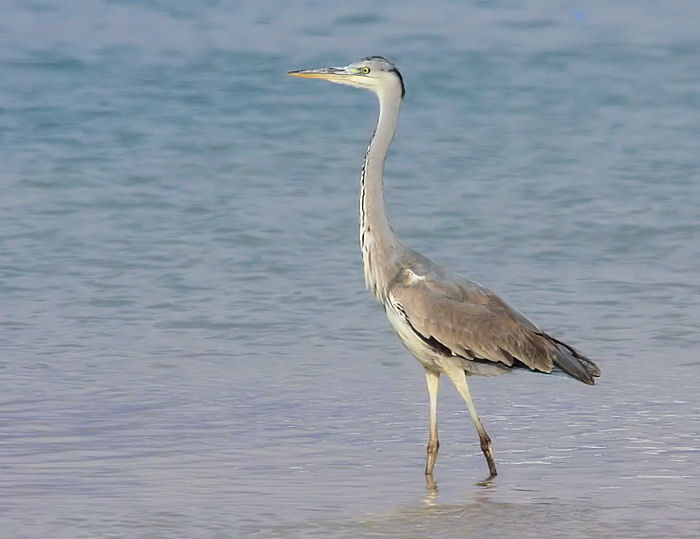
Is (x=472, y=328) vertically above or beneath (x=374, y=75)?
beneath

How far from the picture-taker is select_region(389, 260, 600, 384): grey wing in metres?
6.49

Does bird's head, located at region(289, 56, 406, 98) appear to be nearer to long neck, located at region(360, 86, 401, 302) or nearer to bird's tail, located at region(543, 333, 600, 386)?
long neck, located at region(360, 86, 401, 302)

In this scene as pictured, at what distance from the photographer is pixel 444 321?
255 inches

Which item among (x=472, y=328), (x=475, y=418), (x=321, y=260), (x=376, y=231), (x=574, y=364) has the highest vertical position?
(x=376, y=231)

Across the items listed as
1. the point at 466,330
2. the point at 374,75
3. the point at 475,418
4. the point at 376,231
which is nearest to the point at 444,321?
the point at 466,330

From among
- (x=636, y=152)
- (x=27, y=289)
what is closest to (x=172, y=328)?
(x=27, y=289)

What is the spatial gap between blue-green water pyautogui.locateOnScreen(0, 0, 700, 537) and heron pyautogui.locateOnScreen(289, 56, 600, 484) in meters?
0.31

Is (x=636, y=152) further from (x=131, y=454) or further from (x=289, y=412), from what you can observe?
(x=131, y=454)

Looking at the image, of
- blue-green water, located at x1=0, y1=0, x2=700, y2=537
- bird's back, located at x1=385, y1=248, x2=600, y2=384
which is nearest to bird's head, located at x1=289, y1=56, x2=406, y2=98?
bird's back, located at x1=385, y1=248, x2=600, y2=384

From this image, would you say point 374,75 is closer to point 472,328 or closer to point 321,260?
point 472,328

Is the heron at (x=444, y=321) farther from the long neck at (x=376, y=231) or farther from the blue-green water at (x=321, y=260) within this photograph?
the blue-green water at (x=321, y=260)

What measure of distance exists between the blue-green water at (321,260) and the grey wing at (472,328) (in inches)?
13.2

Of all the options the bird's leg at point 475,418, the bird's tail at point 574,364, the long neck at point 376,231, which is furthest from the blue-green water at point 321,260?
the long neck at point 376,231

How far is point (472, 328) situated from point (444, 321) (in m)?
0.12
